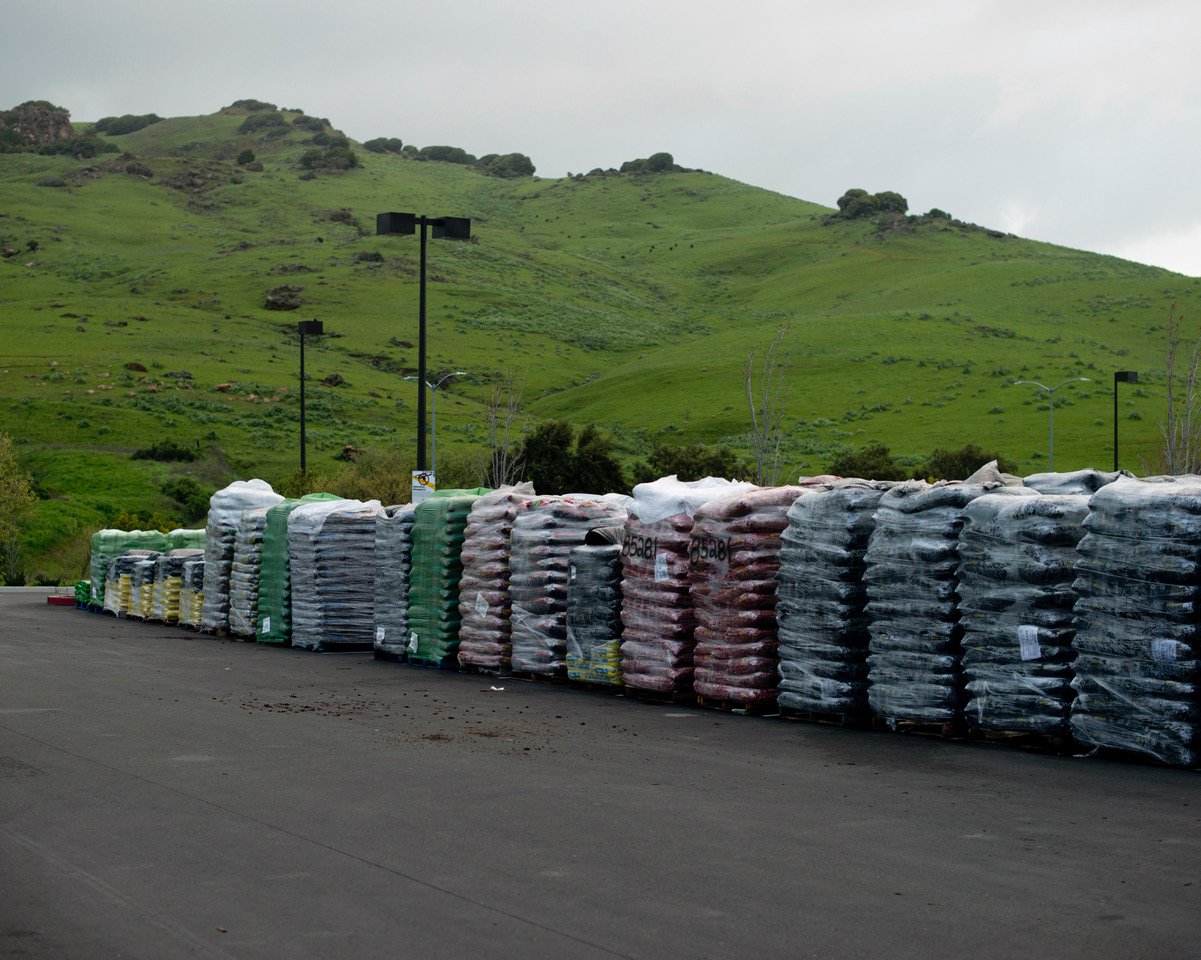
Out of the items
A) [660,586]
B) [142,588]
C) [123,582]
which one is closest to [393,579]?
[660,586]

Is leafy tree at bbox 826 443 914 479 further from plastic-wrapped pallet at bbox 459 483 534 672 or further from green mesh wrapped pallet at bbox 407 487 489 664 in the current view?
plastic-wrapped pallet at bbox 459 483 534 672

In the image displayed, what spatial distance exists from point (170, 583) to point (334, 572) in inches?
335

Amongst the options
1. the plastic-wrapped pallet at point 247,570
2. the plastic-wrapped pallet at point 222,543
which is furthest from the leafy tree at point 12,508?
the plastic-wrapped pallet at point 247,570

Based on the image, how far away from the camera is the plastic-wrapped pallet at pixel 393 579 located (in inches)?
771

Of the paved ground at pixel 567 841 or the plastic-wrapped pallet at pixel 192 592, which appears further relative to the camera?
A: the plastic-wrapped pallet at pixel 192 592

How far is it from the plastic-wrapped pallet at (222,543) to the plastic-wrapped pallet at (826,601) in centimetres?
1389

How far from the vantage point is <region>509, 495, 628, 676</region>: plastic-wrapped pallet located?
16.8 metres

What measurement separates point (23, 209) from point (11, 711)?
498 ft

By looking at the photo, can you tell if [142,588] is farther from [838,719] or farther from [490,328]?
[490,328]

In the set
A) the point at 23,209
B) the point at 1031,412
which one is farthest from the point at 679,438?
the point at 23,209

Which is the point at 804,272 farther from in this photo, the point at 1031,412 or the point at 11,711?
the point at 11,711

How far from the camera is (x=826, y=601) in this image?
13.0 metres

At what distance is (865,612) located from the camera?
12.7m

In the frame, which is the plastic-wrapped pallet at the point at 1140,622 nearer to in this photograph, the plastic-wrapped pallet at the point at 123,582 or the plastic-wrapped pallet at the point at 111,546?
the plastic-wrapped pallet at the point at 123,582
